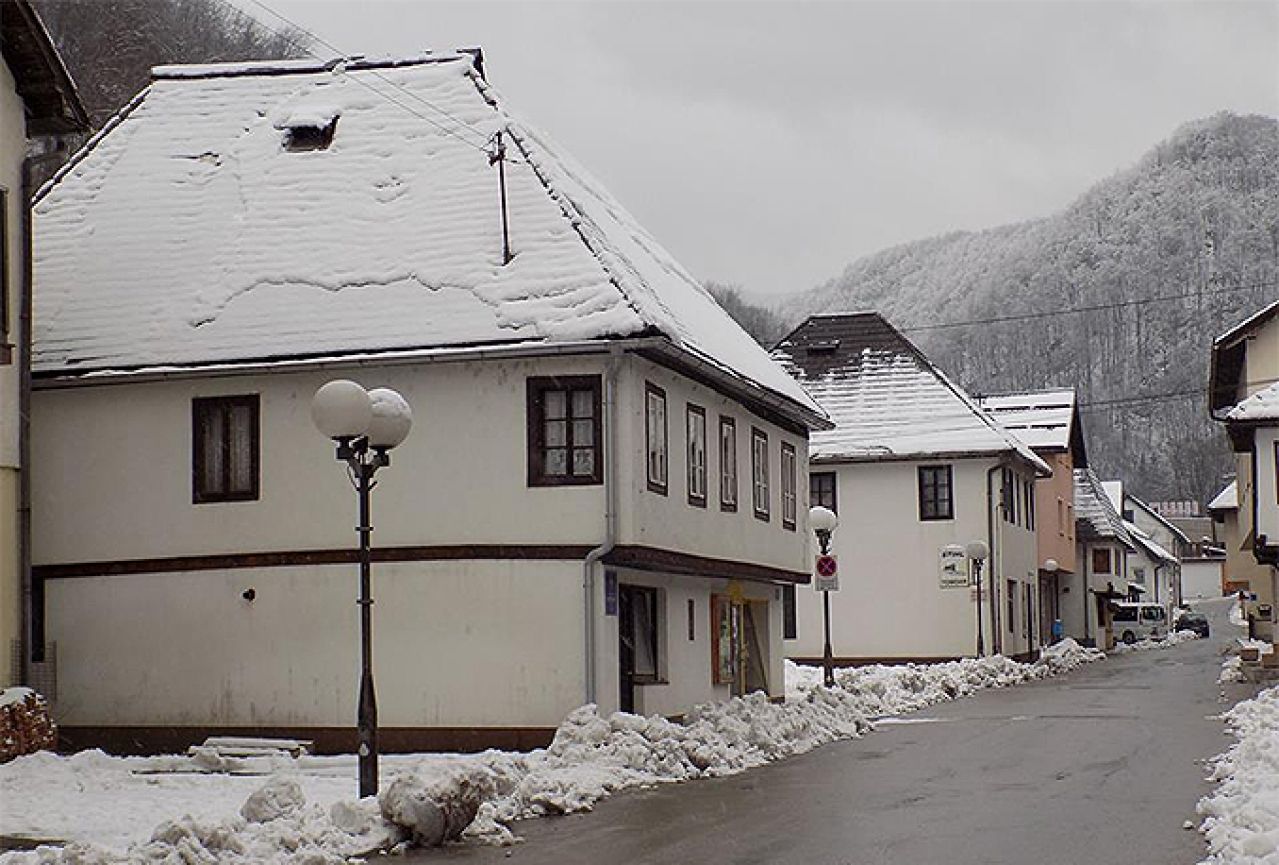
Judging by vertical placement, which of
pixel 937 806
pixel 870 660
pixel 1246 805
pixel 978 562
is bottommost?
pixel 870 660

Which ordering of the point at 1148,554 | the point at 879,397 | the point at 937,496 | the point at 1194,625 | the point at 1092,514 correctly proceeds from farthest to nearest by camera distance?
the point at 1148,554, the point at 1194,625, the point at 1092,514, the point at 879,397, the point at 937,496

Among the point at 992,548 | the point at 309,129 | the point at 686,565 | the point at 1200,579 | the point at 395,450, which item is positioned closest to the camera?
the point at 395,450

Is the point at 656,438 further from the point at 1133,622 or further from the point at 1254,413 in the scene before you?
the point at 1133,622

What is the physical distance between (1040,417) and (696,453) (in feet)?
138

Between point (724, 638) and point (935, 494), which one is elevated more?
point (935, 494)

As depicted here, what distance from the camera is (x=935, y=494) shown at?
165ft

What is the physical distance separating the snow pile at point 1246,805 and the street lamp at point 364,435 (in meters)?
7.01

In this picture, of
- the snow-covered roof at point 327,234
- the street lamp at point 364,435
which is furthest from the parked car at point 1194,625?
the street lamp at point 364,435

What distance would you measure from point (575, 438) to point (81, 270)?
299 inches

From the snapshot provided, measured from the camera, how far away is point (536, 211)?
25.5 metres

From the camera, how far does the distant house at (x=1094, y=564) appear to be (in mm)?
75250

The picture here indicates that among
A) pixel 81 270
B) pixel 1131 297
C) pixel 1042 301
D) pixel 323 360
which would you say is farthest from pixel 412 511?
pixel 1131 297

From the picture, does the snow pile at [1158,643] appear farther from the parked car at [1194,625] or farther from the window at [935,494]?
the window at [935,494]

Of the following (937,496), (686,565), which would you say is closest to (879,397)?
(937,496)
